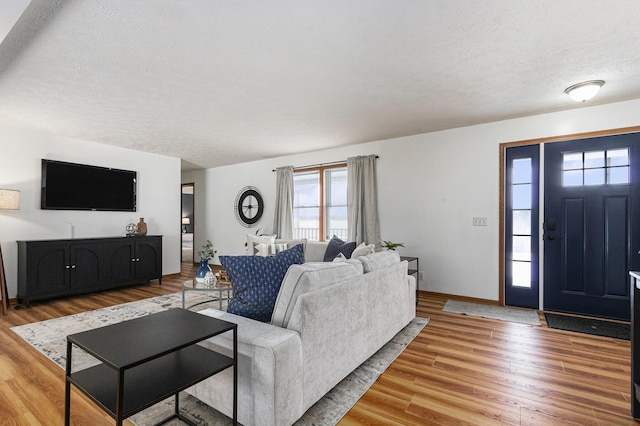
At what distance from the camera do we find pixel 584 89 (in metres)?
2.92

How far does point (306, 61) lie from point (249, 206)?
459cm

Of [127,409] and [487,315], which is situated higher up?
[127,409]

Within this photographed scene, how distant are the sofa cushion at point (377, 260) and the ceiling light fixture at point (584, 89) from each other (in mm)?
2390

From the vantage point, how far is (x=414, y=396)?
1976 mm

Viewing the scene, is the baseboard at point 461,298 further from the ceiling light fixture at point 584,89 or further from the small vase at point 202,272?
the small vase at point 202,272

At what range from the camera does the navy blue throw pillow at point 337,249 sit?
4104mm

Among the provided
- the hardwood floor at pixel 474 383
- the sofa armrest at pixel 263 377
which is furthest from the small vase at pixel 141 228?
the sofa armrest at pixel 263 377

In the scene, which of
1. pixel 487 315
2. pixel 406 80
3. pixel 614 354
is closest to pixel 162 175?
pixel 406 80

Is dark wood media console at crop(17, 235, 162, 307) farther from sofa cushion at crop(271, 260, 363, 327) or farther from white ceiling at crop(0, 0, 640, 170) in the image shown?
sofa cushion at crop(271, 260, 363, 327)

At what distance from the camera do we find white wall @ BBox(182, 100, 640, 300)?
3773 millimetres

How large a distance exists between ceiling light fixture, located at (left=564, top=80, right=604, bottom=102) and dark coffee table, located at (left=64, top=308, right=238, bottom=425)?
371cm

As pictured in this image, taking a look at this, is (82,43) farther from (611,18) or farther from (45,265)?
(611,18)

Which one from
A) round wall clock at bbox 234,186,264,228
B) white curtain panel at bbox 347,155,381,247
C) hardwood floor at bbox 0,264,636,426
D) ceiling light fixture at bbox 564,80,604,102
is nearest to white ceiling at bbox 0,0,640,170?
ceiling light fixture at bbox 564,80,604,102

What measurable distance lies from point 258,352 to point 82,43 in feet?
8.13
